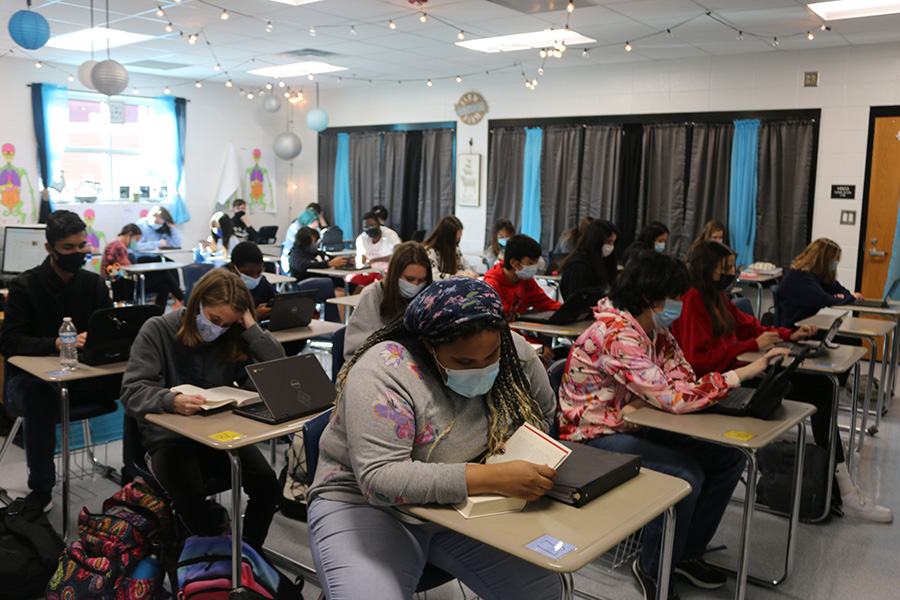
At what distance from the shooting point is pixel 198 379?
2.88 metres

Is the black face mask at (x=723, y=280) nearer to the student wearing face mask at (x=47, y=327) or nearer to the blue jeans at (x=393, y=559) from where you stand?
the blue jeans at (x=393, y=559)

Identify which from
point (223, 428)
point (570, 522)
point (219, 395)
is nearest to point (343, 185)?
point (219, 395)

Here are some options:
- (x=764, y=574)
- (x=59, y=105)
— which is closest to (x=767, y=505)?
(x=764, y=574)

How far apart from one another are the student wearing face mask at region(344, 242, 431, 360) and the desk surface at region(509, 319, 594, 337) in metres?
0.82

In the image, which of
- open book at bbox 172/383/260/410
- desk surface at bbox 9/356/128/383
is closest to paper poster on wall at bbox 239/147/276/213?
desk surface at bbox 9/356/128/383

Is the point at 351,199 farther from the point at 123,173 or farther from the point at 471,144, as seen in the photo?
the point at 123,173

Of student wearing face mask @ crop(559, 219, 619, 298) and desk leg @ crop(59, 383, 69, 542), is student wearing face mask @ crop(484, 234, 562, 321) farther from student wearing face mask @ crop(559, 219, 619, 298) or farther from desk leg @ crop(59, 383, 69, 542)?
desk leg @ crop(59, 383, 69, 542)

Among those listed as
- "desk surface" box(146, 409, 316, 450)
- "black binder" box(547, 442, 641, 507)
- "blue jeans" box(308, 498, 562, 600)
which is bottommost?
"blue jeans" box(308, 498, 562, 600)

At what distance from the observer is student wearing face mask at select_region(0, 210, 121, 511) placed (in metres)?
3.23

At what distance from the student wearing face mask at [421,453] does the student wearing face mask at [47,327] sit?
1.93m

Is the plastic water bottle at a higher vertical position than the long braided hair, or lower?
lower

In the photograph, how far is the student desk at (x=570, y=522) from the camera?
1.52 meters

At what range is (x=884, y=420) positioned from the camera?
5.21 m

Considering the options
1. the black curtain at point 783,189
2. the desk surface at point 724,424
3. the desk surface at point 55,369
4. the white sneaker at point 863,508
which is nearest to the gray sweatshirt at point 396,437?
the desk surface at point 724,424
